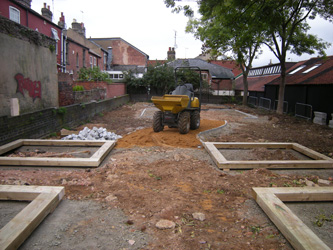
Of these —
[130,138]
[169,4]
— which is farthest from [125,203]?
[169,4]

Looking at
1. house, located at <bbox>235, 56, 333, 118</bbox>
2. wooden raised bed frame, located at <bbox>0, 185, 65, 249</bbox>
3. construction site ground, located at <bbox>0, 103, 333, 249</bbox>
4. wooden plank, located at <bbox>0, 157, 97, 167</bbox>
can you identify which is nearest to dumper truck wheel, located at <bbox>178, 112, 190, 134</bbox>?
construction site ground, located at <bbox>0, 103, 333, 249</bbox>

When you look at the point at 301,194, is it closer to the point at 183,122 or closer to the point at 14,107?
the point at 183,122

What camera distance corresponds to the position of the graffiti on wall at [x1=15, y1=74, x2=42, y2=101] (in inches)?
326

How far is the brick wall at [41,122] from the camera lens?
7.50 metres

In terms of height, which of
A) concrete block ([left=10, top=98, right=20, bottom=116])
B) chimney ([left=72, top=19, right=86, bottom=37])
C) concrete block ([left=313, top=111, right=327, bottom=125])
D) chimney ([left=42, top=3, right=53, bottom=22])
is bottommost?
concrete block ([left=313, top=111, right=327, bottom=125])

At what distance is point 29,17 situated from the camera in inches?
717

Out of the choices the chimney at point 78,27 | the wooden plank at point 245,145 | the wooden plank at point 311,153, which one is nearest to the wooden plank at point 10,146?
the wooden plank at point 245,145

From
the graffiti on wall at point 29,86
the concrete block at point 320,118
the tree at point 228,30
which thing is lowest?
the concrete block at point 320,118

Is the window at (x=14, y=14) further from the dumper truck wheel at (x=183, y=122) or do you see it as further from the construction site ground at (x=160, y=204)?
the construction site ground at (x=160, y=204)

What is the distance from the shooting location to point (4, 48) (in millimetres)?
7613

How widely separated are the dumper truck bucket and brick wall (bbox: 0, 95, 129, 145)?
12.7 ft

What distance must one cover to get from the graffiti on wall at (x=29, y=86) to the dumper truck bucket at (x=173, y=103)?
4.02m

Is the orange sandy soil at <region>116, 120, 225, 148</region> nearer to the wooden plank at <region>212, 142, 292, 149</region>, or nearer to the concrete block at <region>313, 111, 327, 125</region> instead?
the wooden plank at <region>212, 142, 292, 149</region>

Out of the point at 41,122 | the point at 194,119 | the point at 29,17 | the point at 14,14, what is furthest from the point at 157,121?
the point at 29,17
